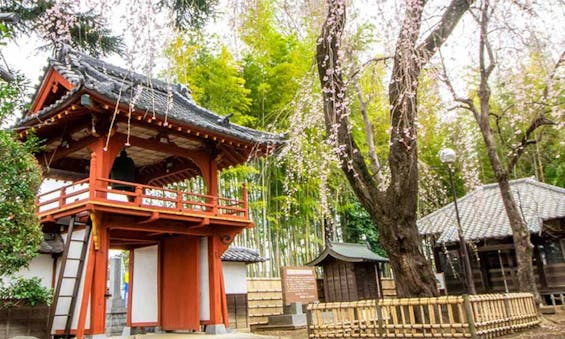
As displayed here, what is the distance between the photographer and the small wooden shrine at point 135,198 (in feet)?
23.4

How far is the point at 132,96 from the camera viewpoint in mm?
7188

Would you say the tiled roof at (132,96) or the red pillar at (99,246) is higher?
the tiled roof at (132,96)

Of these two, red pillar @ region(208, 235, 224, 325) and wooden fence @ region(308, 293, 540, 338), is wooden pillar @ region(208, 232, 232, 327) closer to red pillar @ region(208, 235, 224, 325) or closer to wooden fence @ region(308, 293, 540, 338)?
red pillar @ region(208, 235, 224, 325)

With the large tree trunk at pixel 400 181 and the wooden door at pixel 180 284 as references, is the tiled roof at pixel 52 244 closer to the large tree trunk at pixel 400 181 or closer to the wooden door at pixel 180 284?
the wooden door at pixel 180 284

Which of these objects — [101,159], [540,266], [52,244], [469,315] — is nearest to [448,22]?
[469,315]

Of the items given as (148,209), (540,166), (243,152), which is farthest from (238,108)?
(540,166)

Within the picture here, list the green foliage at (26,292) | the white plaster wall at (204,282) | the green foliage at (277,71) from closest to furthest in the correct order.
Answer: the green foliage at (26,292)
the white plaster wall at (204,282)
the green foliage at (277,71)

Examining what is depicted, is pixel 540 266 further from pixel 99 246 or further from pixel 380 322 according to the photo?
pixel 99 246

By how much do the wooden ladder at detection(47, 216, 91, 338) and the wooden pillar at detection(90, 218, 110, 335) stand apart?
21cm

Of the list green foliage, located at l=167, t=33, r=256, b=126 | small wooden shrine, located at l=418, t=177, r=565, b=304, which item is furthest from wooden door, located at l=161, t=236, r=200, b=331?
small wooden shrine, located at l=418, t=177, r=565, b=304

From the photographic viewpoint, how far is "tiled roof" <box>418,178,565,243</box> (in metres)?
12.5

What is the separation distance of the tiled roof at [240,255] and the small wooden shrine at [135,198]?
5.18 feet

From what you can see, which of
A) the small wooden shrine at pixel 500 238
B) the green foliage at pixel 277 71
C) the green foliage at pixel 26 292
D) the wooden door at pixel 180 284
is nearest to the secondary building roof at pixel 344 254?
the small wooden shrine at pixel 500 238

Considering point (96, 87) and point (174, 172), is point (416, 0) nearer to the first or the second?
point (96, 87)
